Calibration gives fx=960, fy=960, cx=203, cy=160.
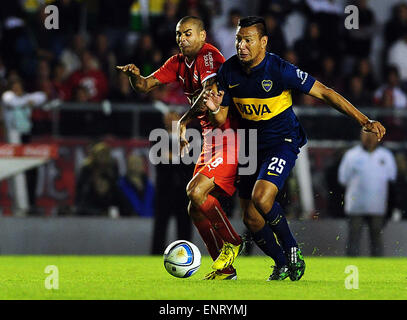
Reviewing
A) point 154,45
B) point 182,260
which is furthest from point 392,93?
point 182,260

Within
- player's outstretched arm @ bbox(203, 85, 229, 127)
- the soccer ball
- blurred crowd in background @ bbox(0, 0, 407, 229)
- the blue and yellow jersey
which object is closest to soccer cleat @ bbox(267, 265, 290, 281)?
the soccer ball

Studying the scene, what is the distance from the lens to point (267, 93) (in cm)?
836

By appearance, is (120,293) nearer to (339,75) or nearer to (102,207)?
(102,207)

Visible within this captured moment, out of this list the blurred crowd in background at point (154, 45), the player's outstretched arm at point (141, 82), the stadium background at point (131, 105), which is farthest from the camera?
the blurred crowd in background at point (154, 45)

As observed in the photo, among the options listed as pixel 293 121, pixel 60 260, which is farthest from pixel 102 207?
pixel 293 121

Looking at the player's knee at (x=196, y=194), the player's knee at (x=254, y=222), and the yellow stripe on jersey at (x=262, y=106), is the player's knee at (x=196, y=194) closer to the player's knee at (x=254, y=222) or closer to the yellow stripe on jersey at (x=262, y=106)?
the player's knee at (x=254, y=222)

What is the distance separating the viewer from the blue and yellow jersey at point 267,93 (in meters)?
8.34

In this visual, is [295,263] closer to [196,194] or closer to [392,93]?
[196,194]

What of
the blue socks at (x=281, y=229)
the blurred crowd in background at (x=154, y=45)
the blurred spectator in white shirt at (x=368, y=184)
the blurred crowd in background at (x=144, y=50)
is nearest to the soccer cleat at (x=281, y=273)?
the blue socks at (x=281, y=229)

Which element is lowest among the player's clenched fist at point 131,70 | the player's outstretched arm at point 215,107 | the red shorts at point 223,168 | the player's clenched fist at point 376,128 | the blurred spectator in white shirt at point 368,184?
the blurred spectator in white shirt at point 368,184

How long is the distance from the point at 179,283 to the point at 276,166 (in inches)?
51.2

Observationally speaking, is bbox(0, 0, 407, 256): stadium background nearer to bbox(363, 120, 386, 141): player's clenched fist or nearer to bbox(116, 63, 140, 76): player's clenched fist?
bbox(116, 63, 140, 76): player's clenched fist

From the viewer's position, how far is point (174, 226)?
1381 cm

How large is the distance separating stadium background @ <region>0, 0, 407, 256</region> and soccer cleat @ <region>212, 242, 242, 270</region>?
4380mm
